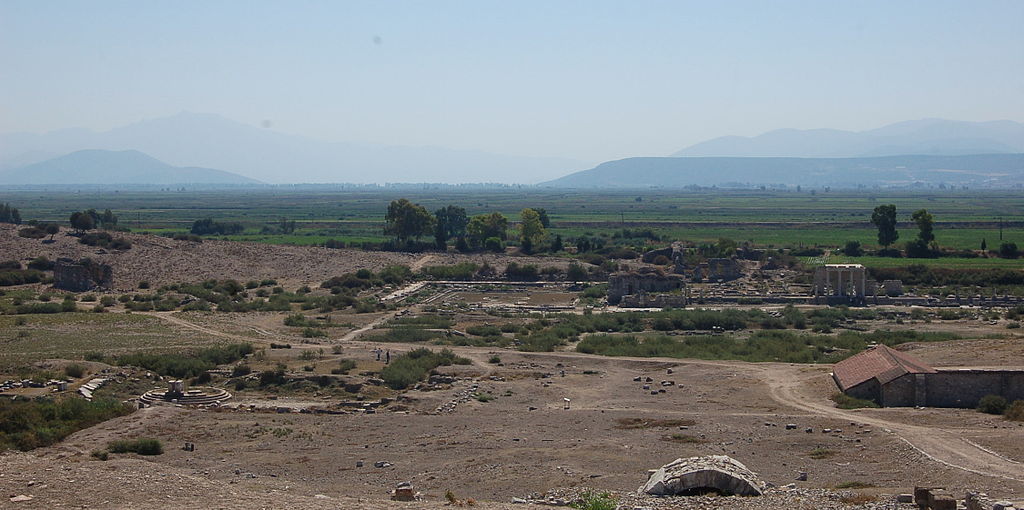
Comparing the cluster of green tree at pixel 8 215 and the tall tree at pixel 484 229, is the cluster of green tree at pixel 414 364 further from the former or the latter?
the cluster of green tree at pixel 8 215

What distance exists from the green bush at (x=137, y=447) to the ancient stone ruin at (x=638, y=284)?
36.6 meters

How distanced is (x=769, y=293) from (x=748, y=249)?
878 inches

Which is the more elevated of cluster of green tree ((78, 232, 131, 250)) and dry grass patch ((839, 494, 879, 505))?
cluster of green tree ((78, 232, 131, 250))

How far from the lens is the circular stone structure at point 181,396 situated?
30.9m

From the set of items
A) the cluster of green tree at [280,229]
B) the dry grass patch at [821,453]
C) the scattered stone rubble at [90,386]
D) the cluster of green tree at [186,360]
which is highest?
the cluster of green tree at [280,229]

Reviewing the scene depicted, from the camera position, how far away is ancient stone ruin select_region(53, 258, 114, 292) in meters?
62.3

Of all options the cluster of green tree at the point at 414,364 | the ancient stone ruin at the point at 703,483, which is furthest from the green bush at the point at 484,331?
the ancient stone ruin at the point at 703,483

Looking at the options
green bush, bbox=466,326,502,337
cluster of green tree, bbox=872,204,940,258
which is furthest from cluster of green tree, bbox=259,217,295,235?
green bush, bbox=466,326,502,337

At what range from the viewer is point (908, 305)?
5688cm

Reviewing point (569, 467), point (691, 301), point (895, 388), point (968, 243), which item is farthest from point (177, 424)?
point (968, 243)

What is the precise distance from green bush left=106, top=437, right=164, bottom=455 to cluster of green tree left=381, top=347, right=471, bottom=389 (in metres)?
10.6

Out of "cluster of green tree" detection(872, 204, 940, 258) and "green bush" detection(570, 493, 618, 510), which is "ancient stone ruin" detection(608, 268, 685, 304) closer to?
"cluster of green tree" detection(872, 204, 940, 258)

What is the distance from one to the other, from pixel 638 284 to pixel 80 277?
3336 cm

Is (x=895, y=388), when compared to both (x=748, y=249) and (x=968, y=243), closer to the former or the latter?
(x=748, y=249)
